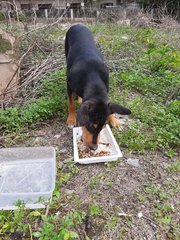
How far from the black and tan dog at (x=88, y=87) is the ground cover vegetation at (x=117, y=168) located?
1.12 ft

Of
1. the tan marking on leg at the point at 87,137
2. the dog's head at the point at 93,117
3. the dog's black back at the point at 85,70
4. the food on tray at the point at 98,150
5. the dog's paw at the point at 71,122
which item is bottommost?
the food on tray at the point at 98,150

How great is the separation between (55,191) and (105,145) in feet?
3.31

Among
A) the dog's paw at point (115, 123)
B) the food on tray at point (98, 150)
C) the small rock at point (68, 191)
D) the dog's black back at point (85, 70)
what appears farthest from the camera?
the dog's paw at point (115, 123)

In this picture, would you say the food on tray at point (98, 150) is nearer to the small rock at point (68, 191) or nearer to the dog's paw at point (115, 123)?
the dog's paw at point (115, 123)

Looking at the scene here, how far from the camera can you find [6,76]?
4.96m

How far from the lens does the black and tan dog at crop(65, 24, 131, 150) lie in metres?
3.15

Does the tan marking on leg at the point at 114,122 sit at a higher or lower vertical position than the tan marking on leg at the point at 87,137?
lower

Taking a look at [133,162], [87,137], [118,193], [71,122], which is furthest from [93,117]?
[71,122]

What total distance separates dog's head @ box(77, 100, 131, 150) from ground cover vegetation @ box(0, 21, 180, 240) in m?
0.32

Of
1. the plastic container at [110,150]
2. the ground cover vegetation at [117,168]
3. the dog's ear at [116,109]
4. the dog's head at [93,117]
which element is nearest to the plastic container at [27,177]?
the ground cover vegetation at [117,168]

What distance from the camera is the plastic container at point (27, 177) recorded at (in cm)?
256

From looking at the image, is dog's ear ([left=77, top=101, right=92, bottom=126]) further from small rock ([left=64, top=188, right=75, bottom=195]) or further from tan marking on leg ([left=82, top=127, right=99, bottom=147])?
small rock ([left=64, top=188, right=75, bottom=195])

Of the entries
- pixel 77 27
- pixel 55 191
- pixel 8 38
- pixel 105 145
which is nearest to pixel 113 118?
pixel 105 145

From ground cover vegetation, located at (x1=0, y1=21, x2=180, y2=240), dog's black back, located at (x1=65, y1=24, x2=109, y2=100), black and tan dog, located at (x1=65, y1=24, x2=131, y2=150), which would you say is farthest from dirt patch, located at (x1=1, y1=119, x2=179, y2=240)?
dog's black back, located at (x1=65, y1=24, x2=109, y2=100)
